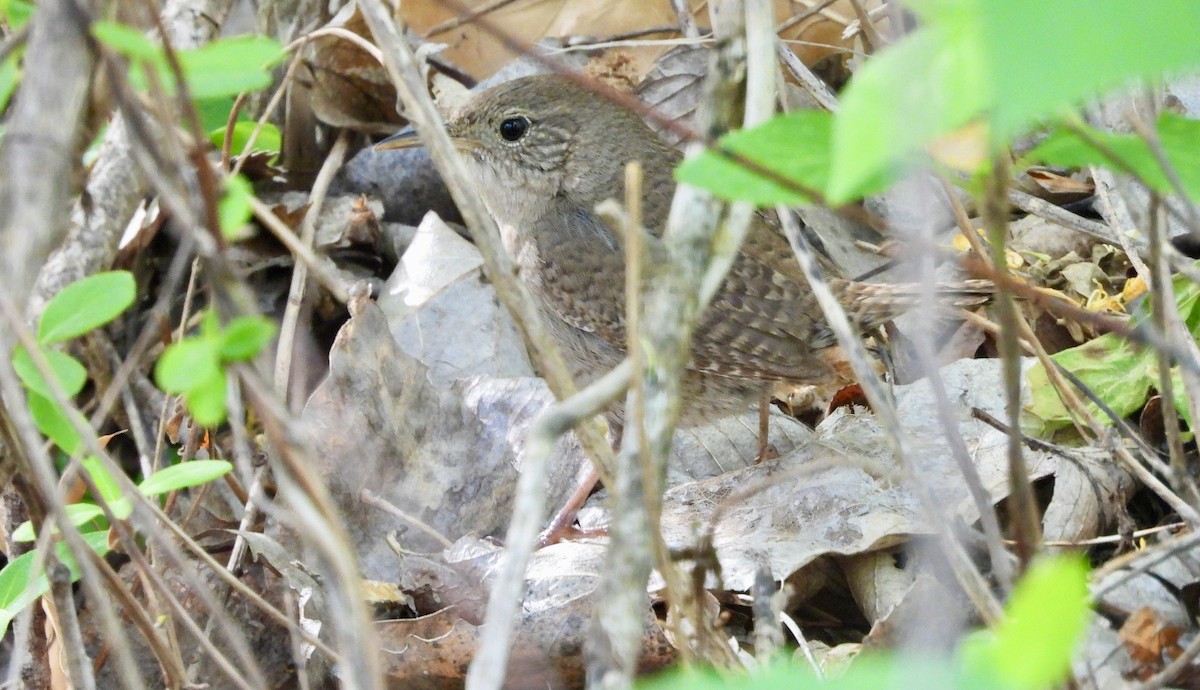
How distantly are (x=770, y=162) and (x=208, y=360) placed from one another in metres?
0.60

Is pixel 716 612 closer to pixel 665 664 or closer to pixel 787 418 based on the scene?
pixel 665 664

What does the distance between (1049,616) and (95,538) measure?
7.16 feet

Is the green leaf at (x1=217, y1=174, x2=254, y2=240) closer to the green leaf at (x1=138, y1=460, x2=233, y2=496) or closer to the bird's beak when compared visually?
the green leaf at (x1=138, y1=460, x2=233, y2=496)

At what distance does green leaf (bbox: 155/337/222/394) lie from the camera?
1.19 metres

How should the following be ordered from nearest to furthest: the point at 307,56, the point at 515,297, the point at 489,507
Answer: the point at 515,297 → the point at 489,507 → the point at 307,56

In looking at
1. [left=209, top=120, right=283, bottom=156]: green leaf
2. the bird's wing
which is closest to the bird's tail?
the bird's wing

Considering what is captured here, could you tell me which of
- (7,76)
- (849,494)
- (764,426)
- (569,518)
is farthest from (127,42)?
(764,426)

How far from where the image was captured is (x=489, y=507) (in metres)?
3.46

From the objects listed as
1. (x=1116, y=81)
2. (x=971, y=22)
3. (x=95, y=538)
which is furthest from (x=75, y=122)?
(x=95, y=538)

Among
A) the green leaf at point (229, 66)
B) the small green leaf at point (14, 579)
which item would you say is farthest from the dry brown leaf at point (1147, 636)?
the small green leaf at point (14, 579)

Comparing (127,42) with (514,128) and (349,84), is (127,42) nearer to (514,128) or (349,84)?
(514,128)

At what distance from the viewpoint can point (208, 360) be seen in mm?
1209

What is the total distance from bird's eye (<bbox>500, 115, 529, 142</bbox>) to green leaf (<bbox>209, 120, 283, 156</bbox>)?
0.75 metres

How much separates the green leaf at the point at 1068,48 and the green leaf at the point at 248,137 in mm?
3201
